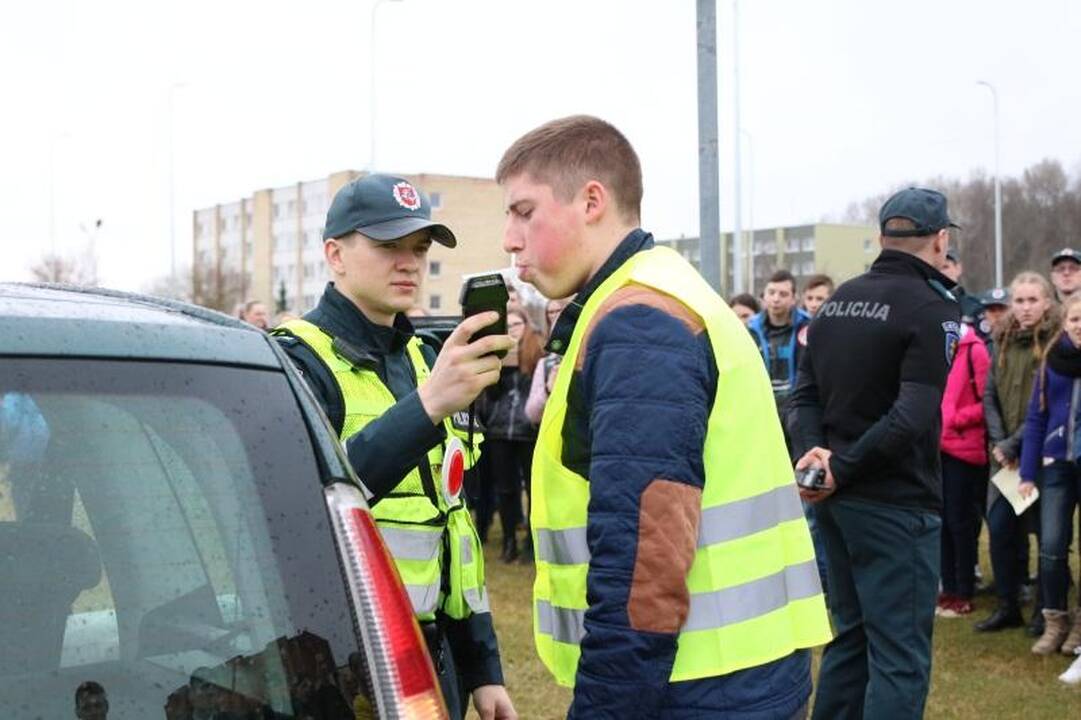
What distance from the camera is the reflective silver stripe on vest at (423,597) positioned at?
3.04 meters

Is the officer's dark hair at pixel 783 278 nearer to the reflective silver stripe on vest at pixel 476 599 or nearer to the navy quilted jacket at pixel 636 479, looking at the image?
the reflective silver stripe on vest at pixel 476 599

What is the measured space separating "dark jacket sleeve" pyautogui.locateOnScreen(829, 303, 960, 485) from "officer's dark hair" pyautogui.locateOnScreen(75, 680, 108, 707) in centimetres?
337

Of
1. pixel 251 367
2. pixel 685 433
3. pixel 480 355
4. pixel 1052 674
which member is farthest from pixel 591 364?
pixel 1052 674

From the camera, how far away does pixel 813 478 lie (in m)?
4.83

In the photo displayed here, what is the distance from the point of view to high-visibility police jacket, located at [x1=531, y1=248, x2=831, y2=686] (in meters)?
2.51

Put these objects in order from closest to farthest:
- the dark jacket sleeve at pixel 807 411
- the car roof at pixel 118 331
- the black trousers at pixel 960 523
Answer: the car roof at pixel 118 331
the dark jacket sleeve at pixel 807 411
the black trousers at pixel 960 523

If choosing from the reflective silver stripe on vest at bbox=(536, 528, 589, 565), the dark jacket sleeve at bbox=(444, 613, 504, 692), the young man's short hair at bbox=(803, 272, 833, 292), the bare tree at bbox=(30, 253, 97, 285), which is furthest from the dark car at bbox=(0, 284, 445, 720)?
the bare tree at bbox=(30, 253, 97, 285)

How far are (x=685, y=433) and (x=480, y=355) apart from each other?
0.66 meters

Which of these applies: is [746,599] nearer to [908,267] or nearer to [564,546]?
[564,546]

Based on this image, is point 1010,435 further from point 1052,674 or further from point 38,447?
point 38,447

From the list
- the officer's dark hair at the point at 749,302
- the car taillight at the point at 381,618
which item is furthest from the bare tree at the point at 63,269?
the car taillight at the point at 381,618

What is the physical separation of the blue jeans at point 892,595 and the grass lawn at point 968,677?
1.75m

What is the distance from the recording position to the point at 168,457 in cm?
191

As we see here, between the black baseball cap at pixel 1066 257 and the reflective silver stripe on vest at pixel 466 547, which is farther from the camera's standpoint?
the black baseball cap at pixel 1066 257
